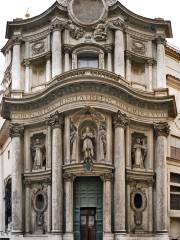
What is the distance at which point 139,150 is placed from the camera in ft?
105

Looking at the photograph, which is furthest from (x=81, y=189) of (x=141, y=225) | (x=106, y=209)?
(x=141, y=225)

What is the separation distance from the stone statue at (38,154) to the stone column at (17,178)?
2.57 ft

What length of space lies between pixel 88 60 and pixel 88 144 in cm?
569

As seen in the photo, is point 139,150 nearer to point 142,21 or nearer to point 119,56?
point 119,56

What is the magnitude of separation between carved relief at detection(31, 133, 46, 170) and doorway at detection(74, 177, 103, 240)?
256cm

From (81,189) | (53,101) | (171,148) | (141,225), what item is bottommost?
(141,225)

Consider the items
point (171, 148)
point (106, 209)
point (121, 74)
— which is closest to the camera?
point (106, 209)

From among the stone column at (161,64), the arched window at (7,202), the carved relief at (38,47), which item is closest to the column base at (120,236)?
the stone column at (161,64)

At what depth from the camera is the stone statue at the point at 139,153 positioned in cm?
3177

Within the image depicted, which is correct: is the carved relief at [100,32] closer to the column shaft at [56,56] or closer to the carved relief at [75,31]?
the carved relief at [75,31]

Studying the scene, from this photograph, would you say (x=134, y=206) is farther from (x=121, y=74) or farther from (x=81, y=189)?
(x=121, y=74)

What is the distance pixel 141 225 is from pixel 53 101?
8.75m

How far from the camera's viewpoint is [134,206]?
103ft

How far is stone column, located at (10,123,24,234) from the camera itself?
31172mm
